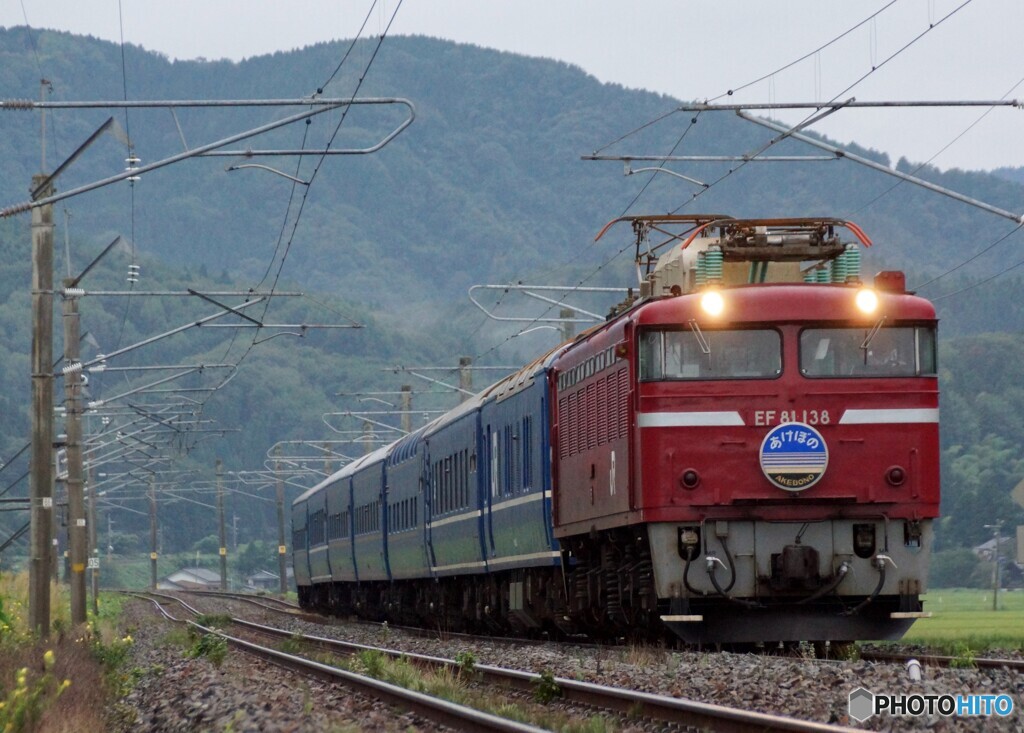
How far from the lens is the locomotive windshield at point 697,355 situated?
16.9m

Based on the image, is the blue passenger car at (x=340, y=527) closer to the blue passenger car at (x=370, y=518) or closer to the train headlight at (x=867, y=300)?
the blue passenger car at (x=370, y=518)

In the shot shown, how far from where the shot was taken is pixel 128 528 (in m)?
152

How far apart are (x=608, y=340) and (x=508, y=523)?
702 cm

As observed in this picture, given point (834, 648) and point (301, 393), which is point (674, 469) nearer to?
point (834, 648)

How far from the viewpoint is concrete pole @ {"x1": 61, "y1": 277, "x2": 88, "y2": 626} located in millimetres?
36250

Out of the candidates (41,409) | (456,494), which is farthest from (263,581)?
(41,409)

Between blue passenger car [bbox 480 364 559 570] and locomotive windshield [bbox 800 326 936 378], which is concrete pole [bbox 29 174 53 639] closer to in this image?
blue passenger car [bbox 480 364 559 570]

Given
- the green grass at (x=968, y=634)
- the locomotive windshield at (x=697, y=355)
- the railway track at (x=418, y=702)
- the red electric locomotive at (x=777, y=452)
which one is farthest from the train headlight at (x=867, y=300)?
the railway track at (x=418, y=702)

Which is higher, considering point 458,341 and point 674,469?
point 458,341

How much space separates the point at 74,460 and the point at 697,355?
22220 mm

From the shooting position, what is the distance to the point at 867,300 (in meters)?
17.0

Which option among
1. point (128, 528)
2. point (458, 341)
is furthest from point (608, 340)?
point (458, 341)

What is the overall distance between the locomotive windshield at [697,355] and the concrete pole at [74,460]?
Result: 840 inches
